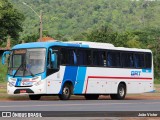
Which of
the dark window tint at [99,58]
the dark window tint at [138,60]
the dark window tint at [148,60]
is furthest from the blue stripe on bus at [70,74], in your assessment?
the dark window tint at [148,60]

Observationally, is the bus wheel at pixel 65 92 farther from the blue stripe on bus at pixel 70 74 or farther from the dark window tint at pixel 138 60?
the dark window tint at pixel 138 60

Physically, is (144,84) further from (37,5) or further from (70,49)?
(37,5)

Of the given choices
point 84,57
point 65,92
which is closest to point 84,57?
point 84,57

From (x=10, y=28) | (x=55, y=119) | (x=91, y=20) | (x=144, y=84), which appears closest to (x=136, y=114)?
(x=55, y=119)

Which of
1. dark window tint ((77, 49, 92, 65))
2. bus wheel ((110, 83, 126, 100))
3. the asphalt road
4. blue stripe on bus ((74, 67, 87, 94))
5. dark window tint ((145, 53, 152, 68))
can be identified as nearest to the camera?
the asphalt road

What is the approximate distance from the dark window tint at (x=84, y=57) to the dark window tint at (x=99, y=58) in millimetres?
466

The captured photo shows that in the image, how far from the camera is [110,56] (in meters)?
32.8

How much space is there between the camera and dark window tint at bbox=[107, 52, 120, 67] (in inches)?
1287

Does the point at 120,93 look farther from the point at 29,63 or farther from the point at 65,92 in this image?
the point at 29,63

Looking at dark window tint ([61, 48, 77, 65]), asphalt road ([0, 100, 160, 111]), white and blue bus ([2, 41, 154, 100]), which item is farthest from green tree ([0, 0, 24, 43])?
asphalt road ([0, 100, 160, 111])

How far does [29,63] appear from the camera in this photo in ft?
93.6

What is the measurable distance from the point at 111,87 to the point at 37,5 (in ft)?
486

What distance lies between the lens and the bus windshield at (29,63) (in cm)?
2838

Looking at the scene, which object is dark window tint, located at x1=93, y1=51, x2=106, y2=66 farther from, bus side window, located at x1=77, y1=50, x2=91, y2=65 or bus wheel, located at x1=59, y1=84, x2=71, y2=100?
bus wheel, located at x1=59, y1=84, x2=71, y2=100
